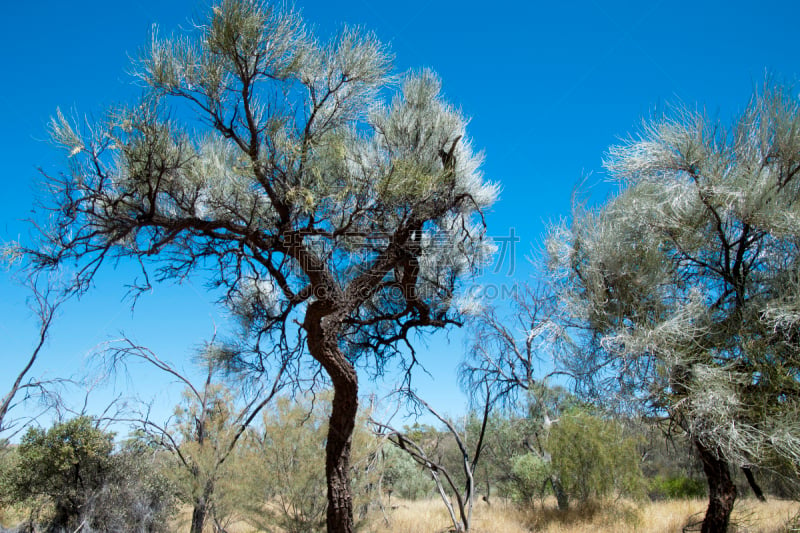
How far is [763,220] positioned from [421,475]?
52.8 ft

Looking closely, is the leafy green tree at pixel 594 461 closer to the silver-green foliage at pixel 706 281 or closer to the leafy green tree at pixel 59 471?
the silver-green foliage at pixel 706 281

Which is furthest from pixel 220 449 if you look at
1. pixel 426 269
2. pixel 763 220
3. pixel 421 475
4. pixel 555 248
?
pixel 421 475

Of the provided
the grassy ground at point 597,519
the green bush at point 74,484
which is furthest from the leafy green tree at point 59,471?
the grassy ground at point 597,519

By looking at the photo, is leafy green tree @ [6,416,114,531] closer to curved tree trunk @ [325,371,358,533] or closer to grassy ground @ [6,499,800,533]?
grassy ground @ [6,499,800,533]

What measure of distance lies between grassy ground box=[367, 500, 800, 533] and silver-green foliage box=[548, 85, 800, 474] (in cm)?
307

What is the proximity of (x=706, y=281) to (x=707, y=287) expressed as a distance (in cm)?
10

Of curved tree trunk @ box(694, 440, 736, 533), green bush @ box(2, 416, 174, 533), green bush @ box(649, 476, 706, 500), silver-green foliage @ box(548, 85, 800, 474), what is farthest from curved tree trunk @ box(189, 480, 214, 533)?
green bush @ box(649, 476, 706, 500)

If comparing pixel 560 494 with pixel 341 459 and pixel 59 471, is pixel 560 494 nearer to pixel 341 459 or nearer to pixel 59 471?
pixel 341 459

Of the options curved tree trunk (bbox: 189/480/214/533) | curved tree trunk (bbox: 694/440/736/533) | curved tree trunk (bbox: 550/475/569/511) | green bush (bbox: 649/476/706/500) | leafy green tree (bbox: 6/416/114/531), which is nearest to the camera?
curved tree trunk (bbox: 694/440/736/533)

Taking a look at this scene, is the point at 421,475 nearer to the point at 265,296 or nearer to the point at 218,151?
the point at 265,296

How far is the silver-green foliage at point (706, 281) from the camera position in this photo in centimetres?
533

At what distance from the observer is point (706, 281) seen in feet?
21.9

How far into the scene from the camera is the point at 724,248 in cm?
620

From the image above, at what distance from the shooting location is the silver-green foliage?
210 inches
